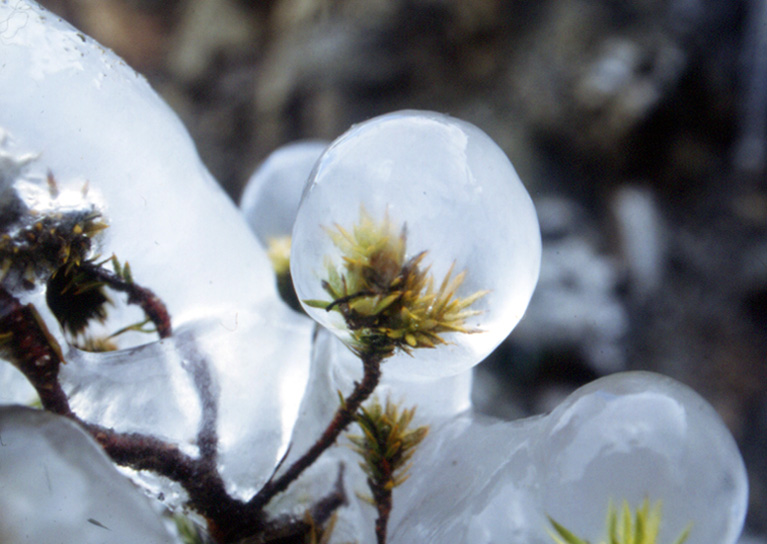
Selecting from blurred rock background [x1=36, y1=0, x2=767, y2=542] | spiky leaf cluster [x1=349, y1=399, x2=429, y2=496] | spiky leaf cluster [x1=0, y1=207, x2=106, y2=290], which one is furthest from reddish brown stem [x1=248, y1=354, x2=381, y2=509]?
blurred rock background [x1=36, y1=0, x2=767, y2=542]

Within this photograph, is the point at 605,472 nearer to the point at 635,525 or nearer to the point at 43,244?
the point at 635,525

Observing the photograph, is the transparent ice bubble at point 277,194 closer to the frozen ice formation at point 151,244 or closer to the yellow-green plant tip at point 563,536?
the frozen ice formation at point 151,244

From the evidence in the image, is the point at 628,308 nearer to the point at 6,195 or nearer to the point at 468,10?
the point at 468,10

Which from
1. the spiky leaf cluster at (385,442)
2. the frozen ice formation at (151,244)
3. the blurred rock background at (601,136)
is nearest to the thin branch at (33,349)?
the frozen ice formation at (151,244)

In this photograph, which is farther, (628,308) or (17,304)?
(628,308)

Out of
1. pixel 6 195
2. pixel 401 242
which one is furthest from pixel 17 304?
pixel 401 242

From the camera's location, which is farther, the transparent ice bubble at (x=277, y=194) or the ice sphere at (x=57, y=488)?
the transparent ice bubble at (x=277, y=194)
